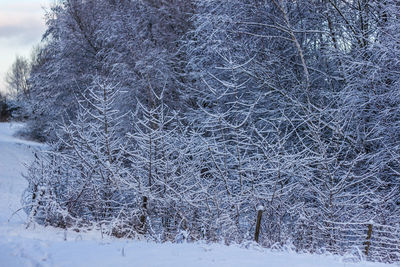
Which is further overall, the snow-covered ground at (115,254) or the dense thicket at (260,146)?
the dense thicket at (260,146)

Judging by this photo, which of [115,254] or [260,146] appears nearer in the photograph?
[115,254]

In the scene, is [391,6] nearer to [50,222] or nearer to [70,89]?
[50,222]

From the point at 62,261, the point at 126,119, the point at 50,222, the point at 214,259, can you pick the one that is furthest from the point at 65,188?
the point at 126,119

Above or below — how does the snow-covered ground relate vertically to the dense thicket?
below

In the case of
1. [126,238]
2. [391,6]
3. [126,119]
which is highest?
[391,6]

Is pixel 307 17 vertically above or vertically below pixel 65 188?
above

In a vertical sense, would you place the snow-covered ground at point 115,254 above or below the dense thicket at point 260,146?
below

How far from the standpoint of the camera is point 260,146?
7.87 m

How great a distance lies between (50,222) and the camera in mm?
7012

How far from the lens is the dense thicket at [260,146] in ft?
23.7

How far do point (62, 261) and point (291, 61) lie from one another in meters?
8.06

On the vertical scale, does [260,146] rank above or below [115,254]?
above

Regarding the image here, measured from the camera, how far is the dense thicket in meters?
A: 7.22

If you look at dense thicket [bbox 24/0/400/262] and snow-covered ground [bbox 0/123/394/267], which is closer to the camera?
snow-covered ground [bbox 0/123/394/267]
